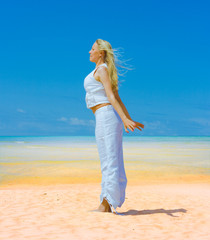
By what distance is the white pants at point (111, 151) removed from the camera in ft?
14.0

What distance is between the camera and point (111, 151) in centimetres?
427

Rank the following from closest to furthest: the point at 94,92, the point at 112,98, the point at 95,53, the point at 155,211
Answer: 1. the point at 112,98
2. the point at 94,92
3. the point at 95,53
4. the point at 155,211

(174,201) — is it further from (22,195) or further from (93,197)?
(22,195)

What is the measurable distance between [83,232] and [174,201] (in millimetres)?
2913

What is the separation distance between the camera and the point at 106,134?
4285mm

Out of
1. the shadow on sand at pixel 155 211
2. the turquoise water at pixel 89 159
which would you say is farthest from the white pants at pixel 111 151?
the turquoise water at pixel 89 159

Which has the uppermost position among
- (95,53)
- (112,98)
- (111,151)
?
(95,53)

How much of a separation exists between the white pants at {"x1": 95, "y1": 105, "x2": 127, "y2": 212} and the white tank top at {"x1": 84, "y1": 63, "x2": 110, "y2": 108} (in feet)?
0.43

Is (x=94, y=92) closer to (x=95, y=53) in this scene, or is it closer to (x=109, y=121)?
(x=109, y=121)

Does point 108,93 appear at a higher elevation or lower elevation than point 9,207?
higher

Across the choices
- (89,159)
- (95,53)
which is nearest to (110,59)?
(95,53)

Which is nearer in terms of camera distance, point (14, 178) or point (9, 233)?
point (9, 233)

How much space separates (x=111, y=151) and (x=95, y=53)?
5.06ft

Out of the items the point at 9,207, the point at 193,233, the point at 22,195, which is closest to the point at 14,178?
the point at 22,195
